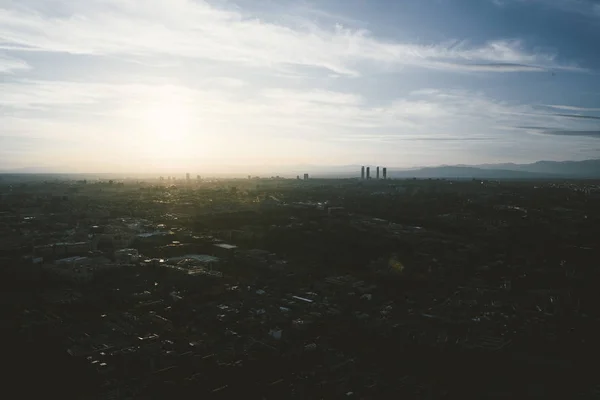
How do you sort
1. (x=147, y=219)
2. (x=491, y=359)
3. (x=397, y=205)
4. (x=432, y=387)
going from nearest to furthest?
(x=432, y=387) < (x=491, y=359) < (x=147, y=219) < (x=397, y=205)

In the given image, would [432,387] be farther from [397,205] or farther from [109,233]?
[397,205]

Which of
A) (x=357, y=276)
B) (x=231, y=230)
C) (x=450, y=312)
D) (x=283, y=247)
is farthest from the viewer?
(x=231, y=230)

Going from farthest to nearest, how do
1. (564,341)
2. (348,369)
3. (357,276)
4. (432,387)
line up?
1. (357,276)
2. (564,341)
3. (348,369)
4. (432,387)

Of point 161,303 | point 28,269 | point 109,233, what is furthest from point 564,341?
point 109,233

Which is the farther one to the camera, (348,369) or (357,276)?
(357,276)

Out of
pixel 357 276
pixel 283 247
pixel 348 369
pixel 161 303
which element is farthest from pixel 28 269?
pixel 348 369

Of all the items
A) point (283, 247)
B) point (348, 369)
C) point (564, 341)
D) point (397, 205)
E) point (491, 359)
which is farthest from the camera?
point (397, 205)

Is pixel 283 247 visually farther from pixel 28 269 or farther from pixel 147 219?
pixel 147 219
